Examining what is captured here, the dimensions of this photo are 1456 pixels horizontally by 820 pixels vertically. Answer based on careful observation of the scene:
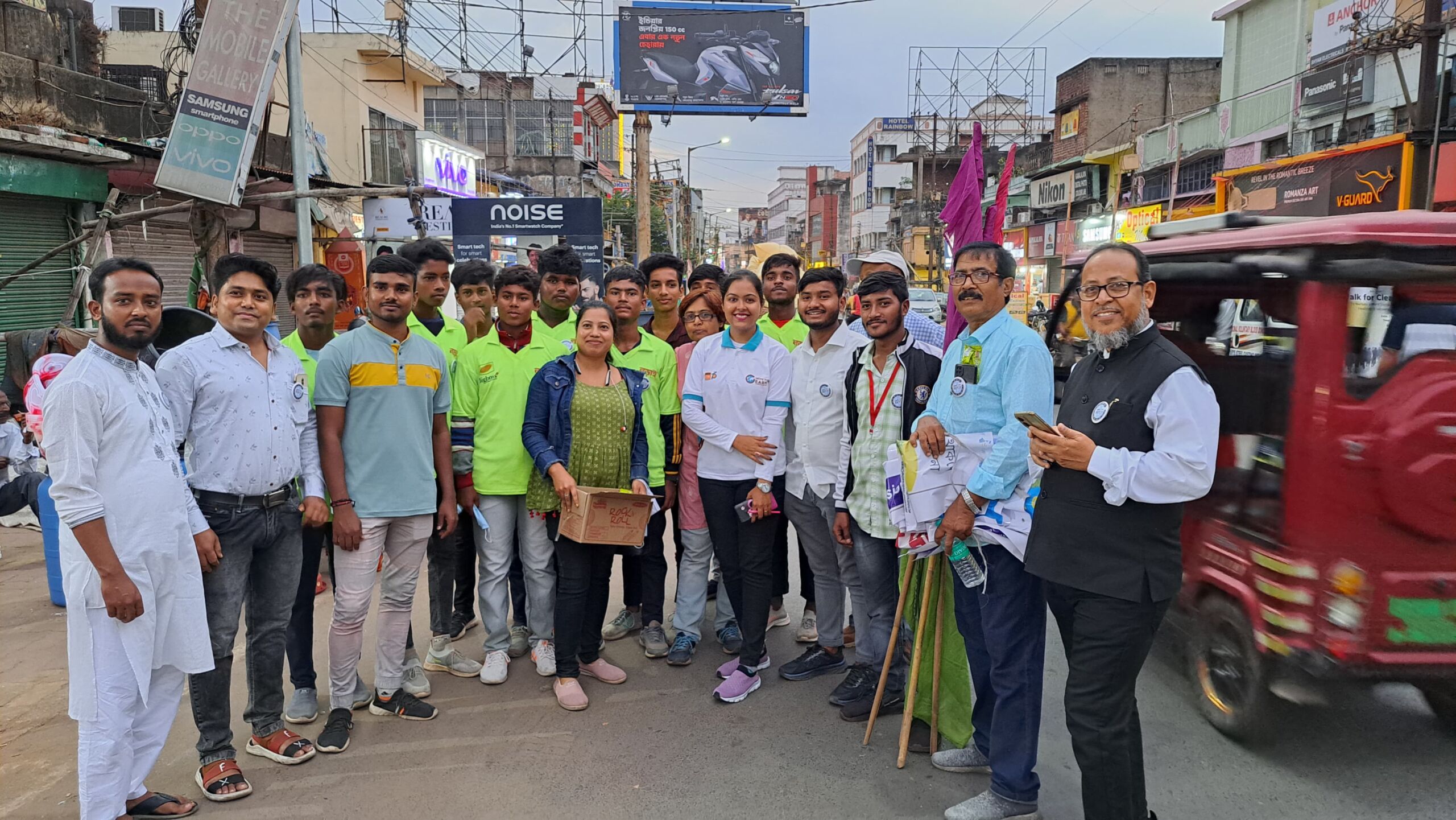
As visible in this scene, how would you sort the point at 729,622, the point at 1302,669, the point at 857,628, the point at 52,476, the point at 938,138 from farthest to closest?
the point at 938,138 → the point at 729,622 → the point at 857,628 → the point at 1302,669 → the point at 52,476

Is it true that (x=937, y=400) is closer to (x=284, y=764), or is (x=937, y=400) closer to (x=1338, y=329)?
(x=1338, y=329)

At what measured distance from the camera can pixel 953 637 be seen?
3668mm

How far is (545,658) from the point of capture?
4496mm

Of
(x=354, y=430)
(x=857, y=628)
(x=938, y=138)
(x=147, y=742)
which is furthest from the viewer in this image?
(x=938, y=138)

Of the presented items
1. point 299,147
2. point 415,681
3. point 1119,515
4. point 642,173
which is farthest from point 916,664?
point 642,173

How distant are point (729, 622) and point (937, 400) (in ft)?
6.66

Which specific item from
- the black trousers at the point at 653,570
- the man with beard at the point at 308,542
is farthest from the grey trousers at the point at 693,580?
the man with beard at the point at 308,542

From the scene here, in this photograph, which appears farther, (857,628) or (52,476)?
(857,628)

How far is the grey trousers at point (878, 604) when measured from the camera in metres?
3.95

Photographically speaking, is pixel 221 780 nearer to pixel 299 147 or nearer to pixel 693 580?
pixel 693 580

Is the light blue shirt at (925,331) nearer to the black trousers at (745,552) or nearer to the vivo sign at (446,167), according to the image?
the black trousers at (745,552)

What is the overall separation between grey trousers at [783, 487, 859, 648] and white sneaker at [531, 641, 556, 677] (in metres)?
1.35

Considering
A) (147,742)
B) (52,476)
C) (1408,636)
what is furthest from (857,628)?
(52,476)

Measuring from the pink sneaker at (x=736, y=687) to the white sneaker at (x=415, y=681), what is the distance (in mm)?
1397
